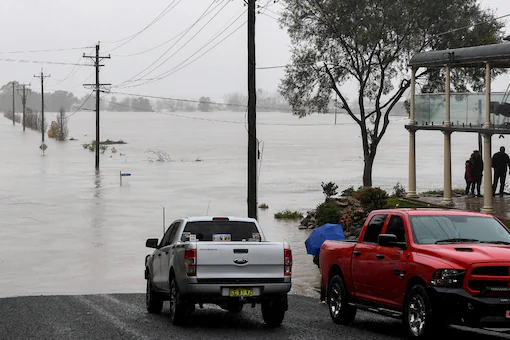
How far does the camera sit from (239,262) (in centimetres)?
1408

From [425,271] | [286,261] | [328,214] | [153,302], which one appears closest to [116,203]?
[328,214]

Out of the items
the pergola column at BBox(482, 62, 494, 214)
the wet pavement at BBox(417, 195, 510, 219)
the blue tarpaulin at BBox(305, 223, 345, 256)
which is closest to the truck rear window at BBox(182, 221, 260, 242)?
the blue tarpaulin at BBox(305, 223, 345, 256)

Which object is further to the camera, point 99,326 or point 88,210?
point 88,210

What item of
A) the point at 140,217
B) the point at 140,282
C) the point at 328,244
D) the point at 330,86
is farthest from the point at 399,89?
the point at 328,244

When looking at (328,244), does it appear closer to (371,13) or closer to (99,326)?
(99,326)

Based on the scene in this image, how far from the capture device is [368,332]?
13.8m

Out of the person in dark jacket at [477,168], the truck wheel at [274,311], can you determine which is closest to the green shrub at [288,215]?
the person in dark jacket at [477,168]

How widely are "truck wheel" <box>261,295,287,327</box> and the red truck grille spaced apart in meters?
3.79

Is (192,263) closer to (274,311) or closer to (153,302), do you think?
(274,311)

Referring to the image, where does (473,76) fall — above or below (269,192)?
above

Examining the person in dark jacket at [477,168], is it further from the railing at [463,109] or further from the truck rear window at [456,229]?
the truck rear window at [456,229]

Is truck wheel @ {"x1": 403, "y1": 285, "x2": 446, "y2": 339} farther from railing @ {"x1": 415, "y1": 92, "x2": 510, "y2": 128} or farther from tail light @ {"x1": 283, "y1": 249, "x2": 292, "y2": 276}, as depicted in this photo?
railing @ {"x1": 415, "y1": 92, "x2": 510, "y2": 128}

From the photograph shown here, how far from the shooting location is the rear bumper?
1127cm

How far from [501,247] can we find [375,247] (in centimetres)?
211
